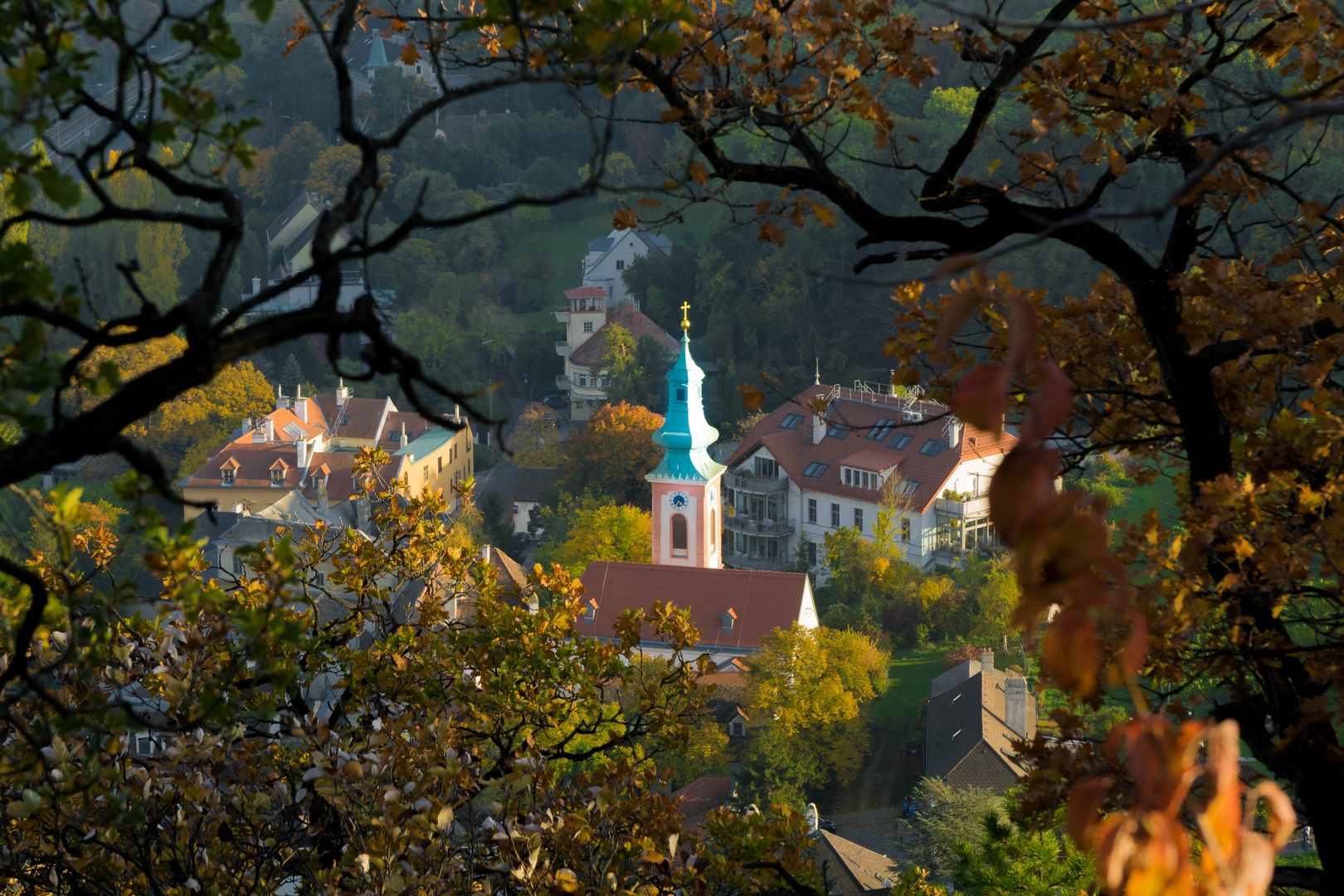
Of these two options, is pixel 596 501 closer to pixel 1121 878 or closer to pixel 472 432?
pixel 472 432

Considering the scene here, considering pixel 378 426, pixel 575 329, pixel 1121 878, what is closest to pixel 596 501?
pixel 378 426

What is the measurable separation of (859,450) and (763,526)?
3.99 metres

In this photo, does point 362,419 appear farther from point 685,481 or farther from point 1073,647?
point 1073,647

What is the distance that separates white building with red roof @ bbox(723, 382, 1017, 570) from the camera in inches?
1470

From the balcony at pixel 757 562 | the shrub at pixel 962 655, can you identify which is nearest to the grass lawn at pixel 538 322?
the balcony at pixel 757 562

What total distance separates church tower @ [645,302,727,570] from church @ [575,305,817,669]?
23mm

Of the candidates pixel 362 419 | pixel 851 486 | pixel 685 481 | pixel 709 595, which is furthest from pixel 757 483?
pixel 362 419

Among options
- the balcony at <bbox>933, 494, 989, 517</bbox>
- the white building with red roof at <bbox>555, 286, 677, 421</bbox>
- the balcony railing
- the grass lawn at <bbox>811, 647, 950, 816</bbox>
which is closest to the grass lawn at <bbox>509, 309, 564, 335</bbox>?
the white building with red roof at <bbox>555, 286, 677, 421</bbox>

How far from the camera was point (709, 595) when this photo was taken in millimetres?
30750

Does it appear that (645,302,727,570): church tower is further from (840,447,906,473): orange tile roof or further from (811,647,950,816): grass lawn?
(811,647,950,816): grass lawn

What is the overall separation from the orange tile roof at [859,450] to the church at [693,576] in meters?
3.58

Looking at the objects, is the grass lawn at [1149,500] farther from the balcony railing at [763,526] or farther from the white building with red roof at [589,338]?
the white building with red roof at [589,338]

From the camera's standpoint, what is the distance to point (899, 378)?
14.6 ft

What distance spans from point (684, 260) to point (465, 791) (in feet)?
188
